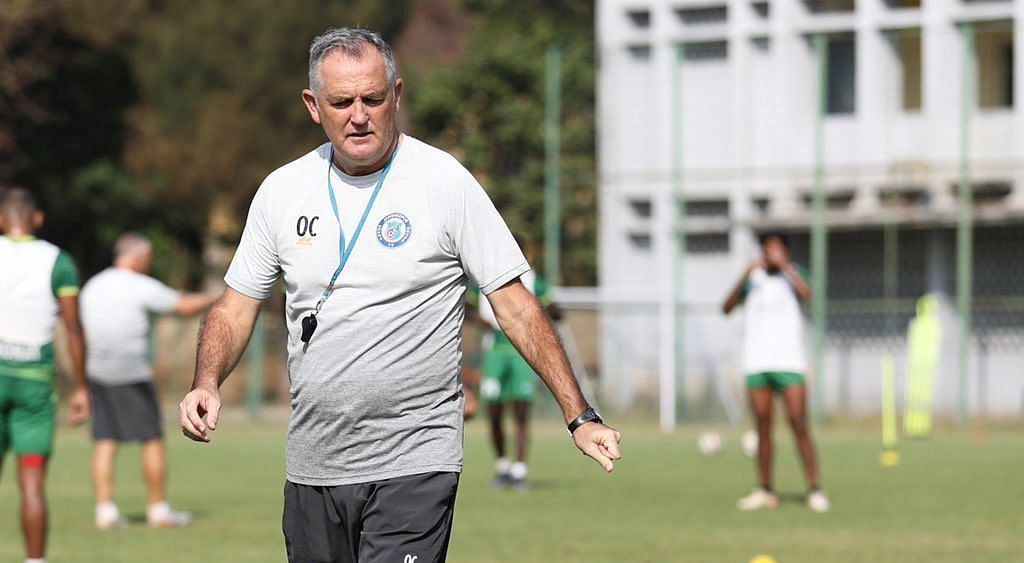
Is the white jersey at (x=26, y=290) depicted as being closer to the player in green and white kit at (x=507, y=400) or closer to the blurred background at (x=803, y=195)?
the player in green and white kit at (x=507, y=400)

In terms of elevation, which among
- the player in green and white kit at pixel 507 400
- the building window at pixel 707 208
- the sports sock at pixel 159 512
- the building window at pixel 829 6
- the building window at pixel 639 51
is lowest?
the sports sock at pixel 159 512

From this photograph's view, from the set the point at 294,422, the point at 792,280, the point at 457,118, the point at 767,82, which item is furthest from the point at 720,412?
the point at 294,422

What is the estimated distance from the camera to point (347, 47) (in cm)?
588

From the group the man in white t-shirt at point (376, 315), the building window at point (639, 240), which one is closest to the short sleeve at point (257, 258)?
the man in white t-shirt at point (376, 315)

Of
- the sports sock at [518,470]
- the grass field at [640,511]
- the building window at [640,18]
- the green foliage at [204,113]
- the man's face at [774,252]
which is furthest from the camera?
the green foliage at [204,113]

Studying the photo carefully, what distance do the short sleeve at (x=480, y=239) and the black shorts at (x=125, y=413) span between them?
8463 mm

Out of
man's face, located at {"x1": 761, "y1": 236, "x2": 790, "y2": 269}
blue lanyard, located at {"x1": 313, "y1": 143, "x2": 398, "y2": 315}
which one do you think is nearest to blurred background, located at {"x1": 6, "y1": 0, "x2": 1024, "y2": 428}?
man's face, located at {"x1": 761, "y1": 236, "x2": 790, "y2": 269}

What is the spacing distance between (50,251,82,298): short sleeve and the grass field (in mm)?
1860

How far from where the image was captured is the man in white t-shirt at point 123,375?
548 inches

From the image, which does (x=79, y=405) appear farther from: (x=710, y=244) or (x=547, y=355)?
(x=710, y=244)

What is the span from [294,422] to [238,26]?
37510 millimetres

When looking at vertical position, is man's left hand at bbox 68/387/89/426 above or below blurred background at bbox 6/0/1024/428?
below

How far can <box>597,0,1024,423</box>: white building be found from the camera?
29109 millimetres

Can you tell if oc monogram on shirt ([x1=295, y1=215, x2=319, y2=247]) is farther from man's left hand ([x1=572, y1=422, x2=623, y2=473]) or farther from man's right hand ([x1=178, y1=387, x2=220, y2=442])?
man's left hand ([x1=572, y1=422, x2=623, y2=473])
